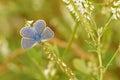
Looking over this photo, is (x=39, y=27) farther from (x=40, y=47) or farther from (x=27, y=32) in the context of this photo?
(x=40, y=47)

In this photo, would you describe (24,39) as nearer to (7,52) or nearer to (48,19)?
(7,52)

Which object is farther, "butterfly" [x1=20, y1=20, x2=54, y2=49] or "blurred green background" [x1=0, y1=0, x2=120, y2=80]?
"blurred green background" [x1=0, y1=0, x2=120, y2=80]

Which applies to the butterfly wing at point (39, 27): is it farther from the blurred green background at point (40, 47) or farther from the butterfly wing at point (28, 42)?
the blurred green background at point (40, 47)

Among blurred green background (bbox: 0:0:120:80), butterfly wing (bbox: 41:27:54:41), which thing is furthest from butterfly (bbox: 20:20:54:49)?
blurred green background (bbox: 0:0:120:80)

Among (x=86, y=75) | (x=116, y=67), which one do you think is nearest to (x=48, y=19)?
(x=116, y=67)

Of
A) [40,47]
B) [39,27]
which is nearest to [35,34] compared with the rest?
[39,27]

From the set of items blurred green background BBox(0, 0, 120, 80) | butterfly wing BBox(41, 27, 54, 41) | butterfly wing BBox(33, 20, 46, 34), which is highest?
butterfly wing BBox(33, 20, 46, 34)

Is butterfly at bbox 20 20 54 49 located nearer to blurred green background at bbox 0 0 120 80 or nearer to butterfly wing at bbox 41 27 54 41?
butterfly wing at bbox 41 27 54 41
